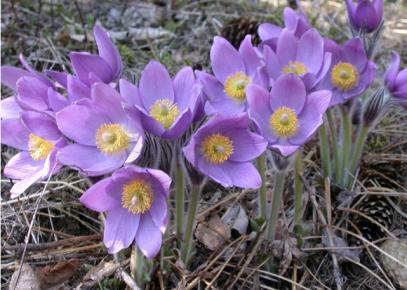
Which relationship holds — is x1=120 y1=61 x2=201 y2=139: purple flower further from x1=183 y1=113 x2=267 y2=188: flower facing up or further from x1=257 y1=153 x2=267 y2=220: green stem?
x1=257 y1=153 x2=267 y2=220: green stem

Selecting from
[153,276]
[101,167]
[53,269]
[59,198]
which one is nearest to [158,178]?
[101,167]

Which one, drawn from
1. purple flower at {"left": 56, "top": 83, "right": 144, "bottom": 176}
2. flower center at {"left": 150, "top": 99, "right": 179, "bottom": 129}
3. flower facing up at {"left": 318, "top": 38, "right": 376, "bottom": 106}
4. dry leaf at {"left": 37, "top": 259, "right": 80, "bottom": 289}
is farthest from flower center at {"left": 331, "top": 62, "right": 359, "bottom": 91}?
dry leaf at {"left": 37, "top": 259, "right": 80, "bottom": 289}

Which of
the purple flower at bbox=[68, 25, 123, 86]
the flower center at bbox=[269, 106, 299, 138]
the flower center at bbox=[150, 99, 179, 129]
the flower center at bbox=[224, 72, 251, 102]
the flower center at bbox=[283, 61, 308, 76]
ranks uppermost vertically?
the purple flower at bbox=[68, 25, 123, 86]

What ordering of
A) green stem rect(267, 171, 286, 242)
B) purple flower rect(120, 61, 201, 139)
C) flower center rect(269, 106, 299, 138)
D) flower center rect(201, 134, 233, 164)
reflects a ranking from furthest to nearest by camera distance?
green stem rect(267, 171, 286, 242), flower center rect(269, 106, 299, 138), flower center rect(201, 134, 233, 164), purple flower rect(120, 61, 201, 139)

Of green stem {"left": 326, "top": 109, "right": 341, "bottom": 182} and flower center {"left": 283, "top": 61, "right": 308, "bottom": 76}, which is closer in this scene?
flower center {"left": 283, "top": 61, "right": 308, "bottom": 76}

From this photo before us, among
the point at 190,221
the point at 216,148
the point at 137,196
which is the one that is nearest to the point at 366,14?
the point at 216,148

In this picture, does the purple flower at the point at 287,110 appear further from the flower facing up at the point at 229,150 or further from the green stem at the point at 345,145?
the green stem at the point at 345,145

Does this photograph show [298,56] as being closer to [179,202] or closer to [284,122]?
[284,122]

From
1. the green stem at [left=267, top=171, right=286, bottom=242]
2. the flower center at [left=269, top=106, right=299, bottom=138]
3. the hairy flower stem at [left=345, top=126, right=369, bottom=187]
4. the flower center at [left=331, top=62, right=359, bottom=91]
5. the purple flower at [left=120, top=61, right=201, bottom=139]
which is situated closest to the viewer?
the purple flower at [left=120, top=61, right=201, bottom=139]
